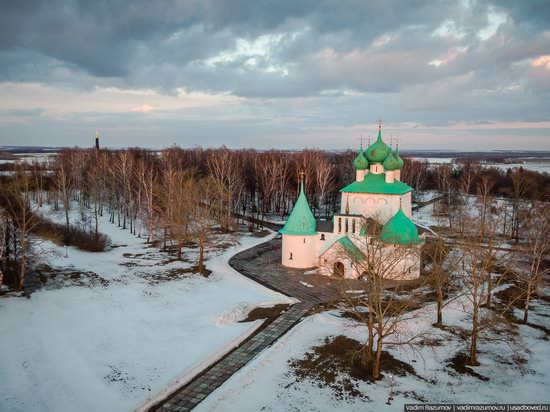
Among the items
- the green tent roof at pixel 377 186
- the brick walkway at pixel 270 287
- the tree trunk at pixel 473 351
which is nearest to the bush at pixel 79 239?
the brick walkway at pixel 270 287

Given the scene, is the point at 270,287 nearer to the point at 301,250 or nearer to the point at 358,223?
the point at 301,250

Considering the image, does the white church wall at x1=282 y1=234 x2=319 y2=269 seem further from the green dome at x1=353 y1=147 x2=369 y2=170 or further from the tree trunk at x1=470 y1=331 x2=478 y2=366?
the tree trunk at x1=470 y1=331 x2=478 y2=366

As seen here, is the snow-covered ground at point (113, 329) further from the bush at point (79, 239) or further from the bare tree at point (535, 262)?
the bare tree at point (535, 262)

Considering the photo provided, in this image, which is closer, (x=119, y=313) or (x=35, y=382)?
(x=35, y=382)

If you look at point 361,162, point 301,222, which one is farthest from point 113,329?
point 361,162

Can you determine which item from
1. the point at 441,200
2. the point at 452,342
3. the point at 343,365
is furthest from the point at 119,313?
the point at 441,200

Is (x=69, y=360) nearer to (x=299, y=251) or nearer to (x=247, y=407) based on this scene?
(x=247, y=407)
